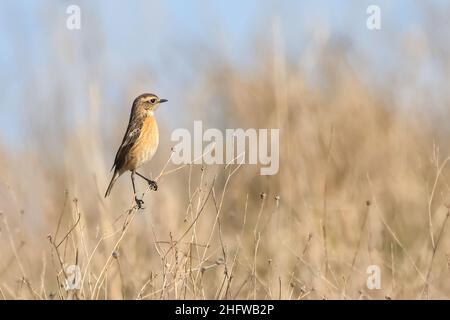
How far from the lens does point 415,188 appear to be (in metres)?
9.85

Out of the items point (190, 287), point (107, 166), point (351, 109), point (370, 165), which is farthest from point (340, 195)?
point (190, 287)

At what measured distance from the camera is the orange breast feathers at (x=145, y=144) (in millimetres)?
7699

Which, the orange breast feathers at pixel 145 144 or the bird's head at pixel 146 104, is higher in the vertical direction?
the bird's head at pixel 146 104

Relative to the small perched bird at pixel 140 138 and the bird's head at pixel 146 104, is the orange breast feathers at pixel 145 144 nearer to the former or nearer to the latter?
the small perched bird at pixel 140 138

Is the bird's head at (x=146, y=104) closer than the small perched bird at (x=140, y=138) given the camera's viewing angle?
No

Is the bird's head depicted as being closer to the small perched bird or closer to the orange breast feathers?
the small perched bird

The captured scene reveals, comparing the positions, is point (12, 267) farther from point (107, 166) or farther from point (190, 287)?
point (190, 287)

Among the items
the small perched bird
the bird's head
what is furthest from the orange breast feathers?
the bird's head

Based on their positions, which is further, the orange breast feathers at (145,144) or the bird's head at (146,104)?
the bird's head at (146,104)

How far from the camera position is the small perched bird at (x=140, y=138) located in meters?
7.71

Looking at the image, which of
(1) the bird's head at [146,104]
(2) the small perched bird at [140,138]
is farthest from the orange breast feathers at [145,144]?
(1) the bird's head at [146,104]

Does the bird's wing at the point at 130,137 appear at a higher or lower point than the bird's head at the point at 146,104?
lower

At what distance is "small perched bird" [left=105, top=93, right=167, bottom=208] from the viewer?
25.3 ft
